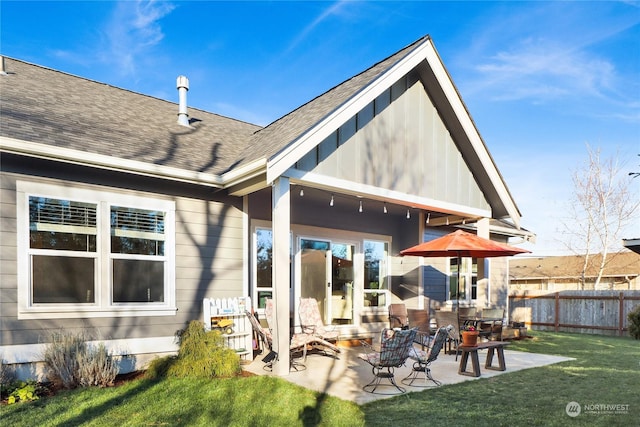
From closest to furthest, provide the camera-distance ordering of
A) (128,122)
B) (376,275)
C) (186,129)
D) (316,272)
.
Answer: (128,122), (186,129), (316,272), (376,275)

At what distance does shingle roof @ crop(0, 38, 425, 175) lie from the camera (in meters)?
6.00

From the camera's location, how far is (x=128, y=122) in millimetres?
7645

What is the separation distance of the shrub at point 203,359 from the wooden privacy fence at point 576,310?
13382 millimetres

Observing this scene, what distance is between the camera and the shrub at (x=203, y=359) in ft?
19.0

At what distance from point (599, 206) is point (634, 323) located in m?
11.0

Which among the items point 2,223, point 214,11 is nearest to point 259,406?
point 2,223

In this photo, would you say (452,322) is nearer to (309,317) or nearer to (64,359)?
(309,317)

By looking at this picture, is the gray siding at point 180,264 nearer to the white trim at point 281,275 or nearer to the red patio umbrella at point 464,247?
the white trim at point 281,275

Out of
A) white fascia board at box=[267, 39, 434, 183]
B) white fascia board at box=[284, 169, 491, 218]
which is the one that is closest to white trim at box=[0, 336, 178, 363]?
white fascia board at box=[267, 39, 434, 183]

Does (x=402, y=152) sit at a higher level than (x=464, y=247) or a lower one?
higher

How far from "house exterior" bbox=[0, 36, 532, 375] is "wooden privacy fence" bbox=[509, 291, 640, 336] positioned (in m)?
6.92

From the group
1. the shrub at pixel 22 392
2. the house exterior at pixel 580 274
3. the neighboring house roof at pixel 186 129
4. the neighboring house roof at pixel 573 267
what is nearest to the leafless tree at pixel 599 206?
the house exterior at pixel 580 274

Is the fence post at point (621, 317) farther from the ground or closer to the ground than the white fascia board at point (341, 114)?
closer to the ground

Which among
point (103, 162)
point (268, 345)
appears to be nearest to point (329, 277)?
point (268, 345)
